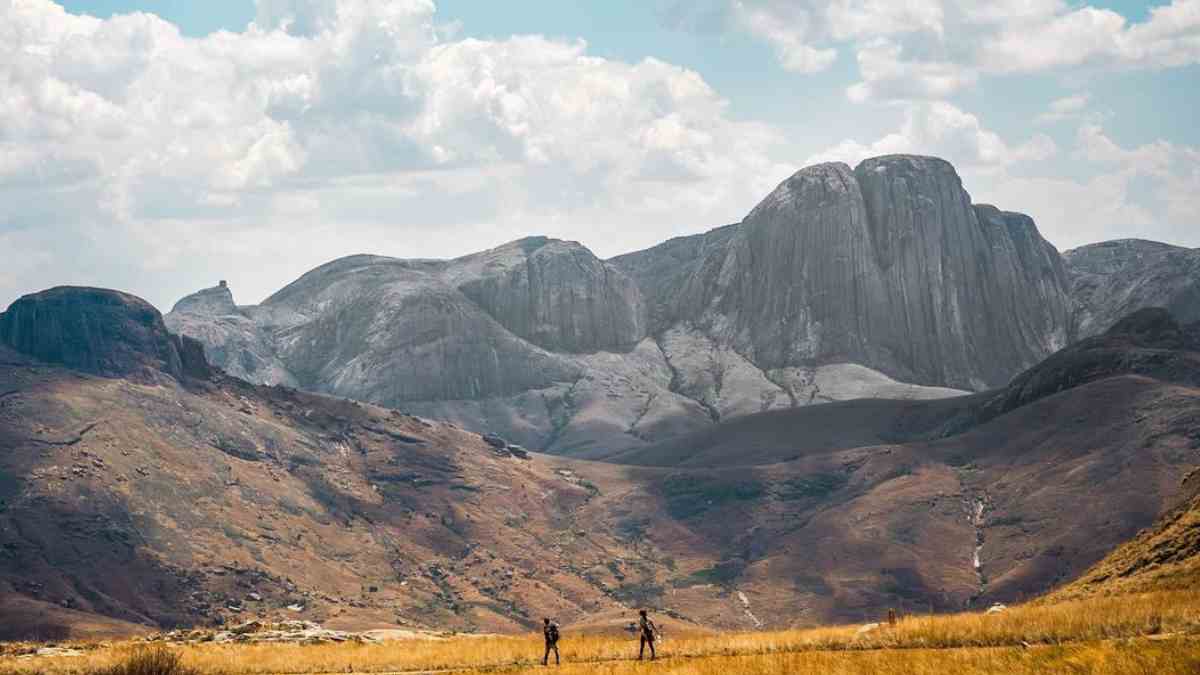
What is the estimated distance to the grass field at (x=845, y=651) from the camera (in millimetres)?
47625

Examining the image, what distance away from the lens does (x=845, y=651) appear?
181 ft

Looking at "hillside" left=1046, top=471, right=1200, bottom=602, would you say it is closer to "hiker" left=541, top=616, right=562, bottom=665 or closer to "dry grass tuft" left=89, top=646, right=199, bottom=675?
"hiker" left=541, top=616, right=562, bottom=665

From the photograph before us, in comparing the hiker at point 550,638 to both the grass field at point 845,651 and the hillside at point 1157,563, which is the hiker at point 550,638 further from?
the hillside at point 1157,563

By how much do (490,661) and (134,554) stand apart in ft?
484

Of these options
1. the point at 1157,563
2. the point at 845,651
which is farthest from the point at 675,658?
the point at 1157,563

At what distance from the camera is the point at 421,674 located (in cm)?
5831

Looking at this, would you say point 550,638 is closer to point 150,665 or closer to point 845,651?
point 845,651

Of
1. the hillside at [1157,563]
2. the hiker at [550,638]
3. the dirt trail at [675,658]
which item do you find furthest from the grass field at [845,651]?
the hillside at [1157,563]

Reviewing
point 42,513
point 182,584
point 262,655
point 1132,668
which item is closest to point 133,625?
point 182,584

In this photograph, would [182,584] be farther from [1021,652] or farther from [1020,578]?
[1021,652]

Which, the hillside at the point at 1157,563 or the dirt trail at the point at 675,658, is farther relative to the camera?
the hillside at the point at 1157,563

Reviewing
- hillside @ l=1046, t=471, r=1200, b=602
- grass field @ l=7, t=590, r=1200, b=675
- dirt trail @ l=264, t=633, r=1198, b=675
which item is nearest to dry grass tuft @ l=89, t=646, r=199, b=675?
grass field @ l=7, t=590, r=1200, b=675

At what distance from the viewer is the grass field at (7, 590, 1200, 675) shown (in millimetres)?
47625

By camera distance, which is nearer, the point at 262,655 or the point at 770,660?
the point at 770,660
